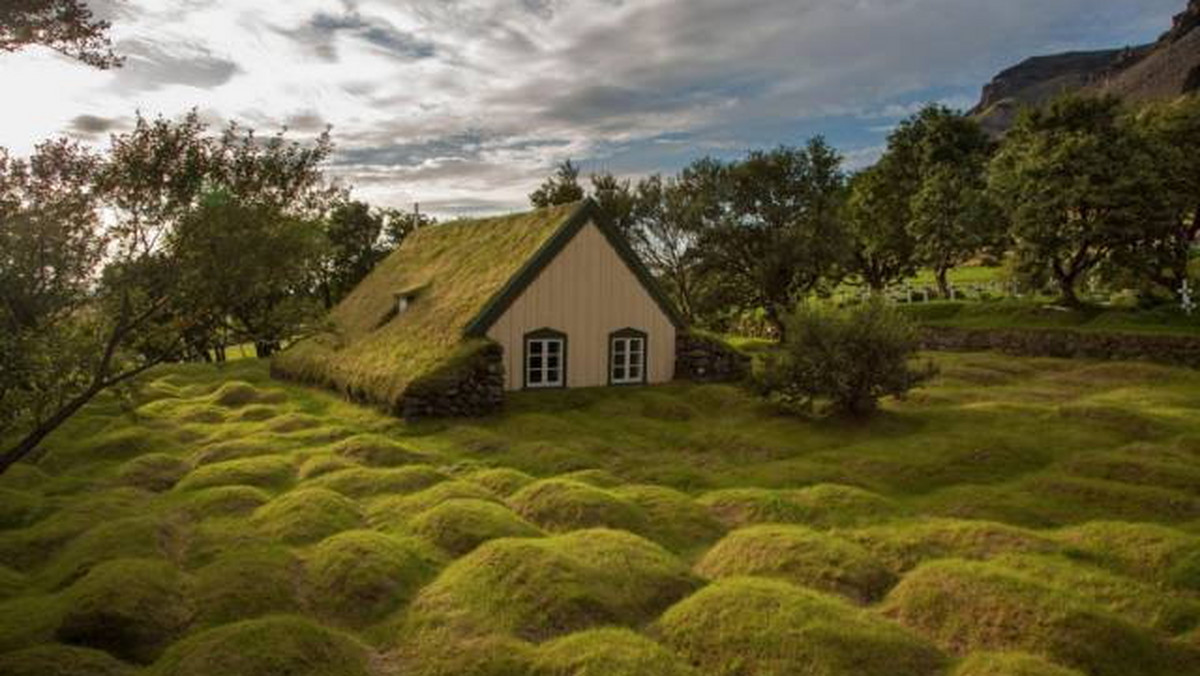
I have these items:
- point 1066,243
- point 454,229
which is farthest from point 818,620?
point 1066,243

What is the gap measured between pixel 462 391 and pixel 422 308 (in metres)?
7.53

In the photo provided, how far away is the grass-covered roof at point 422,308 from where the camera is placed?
93.9 feet

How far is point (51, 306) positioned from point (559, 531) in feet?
33.5

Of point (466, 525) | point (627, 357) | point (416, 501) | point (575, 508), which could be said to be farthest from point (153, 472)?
point (627, 357)

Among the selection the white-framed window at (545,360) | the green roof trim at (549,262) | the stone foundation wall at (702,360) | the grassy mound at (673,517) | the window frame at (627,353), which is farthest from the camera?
the stone foundation wall at (702,360)

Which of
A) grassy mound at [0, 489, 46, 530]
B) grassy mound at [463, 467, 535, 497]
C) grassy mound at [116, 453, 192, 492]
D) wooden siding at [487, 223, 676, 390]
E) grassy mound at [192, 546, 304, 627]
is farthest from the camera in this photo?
wooden siding at [487, 223, 676, 390]

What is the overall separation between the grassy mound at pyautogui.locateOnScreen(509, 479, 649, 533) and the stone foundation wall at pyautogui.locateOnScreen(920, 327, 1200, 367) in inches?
1211

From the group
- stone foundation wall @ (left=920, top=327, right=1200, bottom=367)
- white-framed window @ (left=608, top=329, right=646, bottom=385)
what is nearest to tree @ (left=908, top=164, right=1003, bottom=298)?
stone foundation wall @ (left=920, top=327, right=1200, bottom=367)

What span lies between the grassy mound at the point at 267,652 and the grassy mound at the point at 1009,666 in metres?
7.85

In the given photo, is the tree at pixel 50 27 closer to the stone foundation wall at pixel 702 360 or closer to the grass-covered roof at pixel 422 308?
the grass-covered roof at pixel 422 308

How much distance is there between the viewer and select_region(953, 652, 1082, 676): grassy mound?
952cm

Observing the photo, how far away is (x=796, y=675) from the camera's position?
31.8ft

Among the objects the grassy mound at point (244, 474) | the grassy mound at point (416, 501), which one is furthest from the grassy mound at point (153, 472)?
the grassy mound at point (416, 501)

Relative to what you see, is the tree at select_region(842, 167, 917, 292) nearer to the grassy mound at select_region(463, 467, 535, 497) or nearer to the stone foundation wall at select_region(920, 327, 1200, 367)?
the stone foundation wall at select_region(920, 327, 1200, 367)
